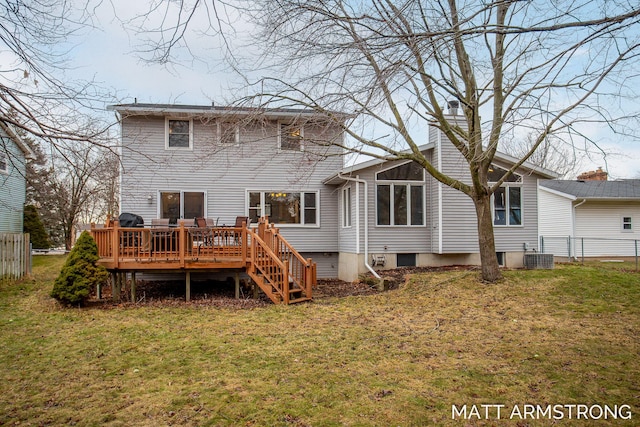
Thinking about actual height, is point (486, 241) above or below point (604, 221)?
below

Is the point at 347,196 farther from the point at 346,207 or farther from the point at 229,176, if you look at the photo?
the point at 229,176

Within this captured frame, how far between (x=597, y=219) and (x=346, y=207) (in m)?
13.4

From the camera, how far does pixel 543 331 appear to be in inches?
284

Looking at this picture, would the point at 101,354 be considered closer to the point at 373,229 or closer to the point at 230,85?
the point at 230,85

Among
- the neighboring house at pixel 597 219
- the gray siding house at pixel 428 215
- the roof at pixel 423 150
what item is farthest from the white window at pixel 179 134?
the neighboring house at pixel 597 219

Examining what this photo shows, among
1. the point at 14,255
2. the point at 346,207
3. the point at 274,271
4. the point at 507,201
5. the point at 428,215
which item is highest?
the point at 507,201

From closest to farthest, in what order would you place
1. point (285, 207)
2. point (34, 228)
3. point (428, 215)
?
point (428, 215), point (285, 207), point (34, 228)

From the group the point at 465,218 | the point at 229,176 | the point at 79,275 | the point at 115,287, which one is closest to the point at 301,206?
the point at 229,176

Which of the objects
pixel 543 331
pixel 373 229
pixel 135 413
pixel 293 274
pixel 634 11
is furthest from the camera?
pixel 373 229

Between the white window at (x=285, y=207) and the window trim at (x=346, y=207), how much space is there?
3.14 feet

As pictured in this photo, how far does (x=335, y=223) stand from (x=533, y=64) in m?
9.23

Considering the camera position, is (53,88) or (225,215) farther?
(225,215)

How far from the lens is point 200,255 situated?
35.5 feet

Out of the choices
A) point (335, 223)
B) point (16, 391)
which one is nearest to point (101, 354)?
point (16, 391)
